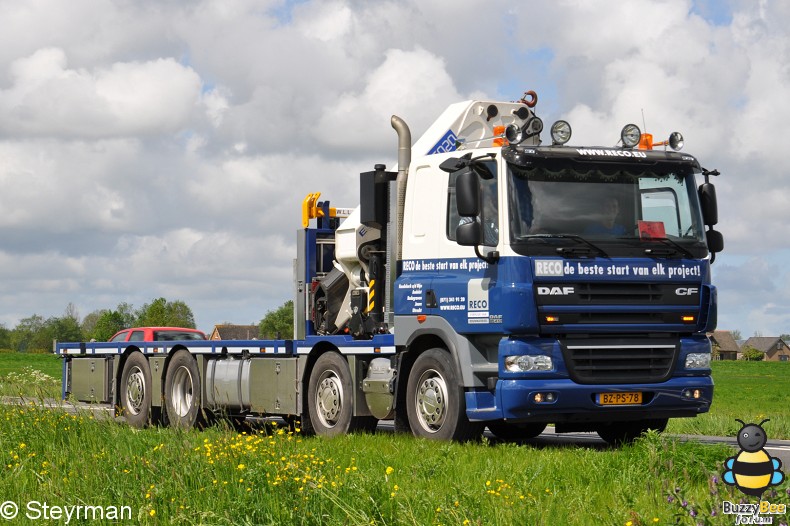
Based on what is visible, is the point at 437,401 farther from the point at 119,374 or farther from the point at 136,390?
the point at 119,374

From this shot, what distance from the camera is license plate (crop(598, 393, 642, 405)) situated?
12406 mm

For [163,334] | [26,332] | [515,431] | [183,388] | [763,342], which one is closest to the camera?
[515,431]

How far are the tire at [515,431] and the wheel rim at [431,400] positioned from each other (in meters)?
1.37

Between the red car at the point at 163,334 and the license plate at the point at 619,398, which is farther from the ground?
the red car at the point at 163,334

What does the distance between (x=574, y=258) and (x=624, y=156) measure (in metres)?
1.47

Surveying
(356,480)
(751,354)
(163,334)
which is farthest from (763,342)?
(356,480)

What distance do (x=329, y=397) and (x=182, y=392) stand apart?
4.29 m

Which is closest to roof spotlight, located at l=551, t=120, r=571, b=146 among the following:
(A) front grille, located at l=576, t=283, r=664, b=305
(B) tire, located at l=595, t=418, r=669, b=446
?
(A) front grille, located at l=576, t=283, r=664, b=305

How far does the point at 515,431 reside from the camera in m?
14.8

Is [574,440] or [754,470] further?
[574,440]

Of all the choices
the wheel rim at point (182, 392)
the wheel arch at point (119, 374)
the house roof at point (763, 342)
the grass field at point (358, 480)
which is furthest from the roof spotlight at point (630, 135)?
the house roof at point (763, 342)

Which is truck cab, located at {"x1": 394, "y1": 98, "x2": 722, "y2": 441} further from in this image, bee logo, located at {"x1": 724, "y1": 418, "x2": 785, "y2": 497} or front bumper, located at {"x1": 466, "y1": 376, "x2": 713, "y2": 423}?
bee logo, located at {"x1": 724, "y1": 418, "x2": 785, "y2": 497}

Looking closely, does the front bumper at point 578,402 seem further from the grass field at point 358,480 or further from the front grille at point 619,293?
the front grille at point 619,293

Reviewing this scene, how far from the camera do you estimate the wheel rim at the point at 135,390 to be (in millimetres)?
19594
